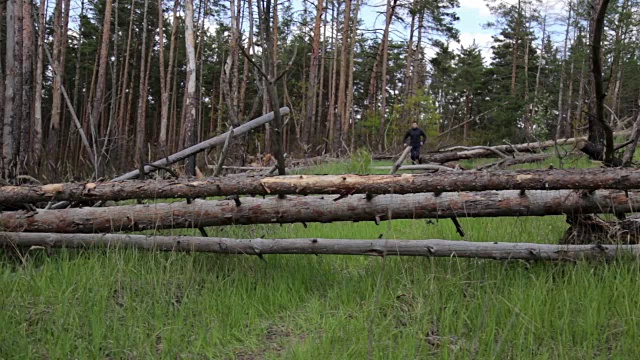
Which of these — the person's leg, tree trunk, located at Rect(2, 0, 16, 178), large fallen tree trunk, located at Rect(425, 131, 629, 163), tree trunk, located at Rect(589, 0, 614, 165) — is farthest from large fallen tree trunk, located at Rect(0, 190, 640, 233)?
the person's leg

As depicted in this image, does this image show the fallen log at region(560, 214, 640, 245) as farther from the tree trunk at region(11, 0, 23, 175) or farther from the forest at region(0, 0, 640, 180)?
the tree trunk at region(11, 0, 23, 175)

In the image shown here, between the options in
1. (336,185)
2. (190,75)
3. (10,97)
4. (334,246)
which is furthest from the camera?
(190,75)

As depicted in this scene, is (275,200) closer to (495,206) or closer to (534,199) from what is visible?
(495,206)

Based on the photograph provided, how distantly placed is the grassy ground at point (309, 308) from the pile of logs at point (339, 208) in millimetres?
163

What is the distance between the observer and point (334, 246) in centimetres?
347

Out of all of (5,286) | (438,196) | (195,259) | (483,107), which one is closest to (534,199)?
(438,196)

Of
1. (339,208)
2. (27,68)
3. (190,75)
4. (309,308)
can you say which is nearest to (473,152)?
(190,75)

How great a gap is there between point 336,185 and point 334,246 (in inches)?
22.2

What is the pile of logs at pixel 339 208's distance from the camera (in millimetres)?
3268

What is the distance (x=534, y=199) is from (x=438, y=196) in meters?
0.79

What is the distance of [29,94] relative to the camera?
10117 millimetres

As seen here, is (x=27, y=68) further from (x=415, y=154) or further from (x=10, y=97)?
(x=415, y=154)

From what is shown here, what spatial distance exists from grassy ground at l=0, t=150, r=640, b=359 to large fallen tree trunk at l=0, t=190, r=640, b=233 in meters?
0.36

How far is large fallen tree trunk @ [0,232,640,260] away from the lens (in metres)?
3.10
